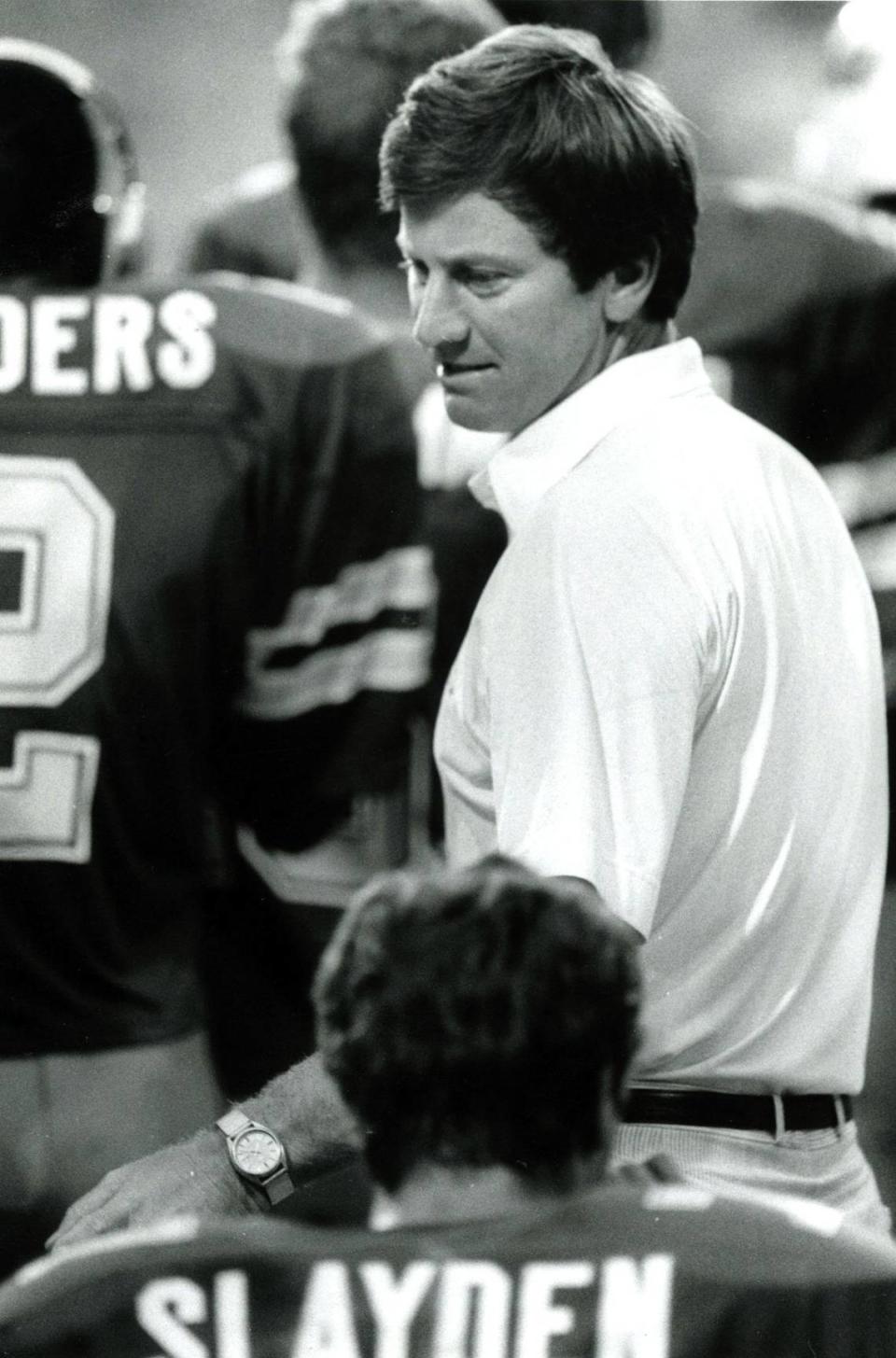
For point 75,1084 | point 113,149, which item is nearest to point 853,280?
point 113,149

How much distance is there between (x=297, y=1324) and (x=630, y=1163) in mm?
309

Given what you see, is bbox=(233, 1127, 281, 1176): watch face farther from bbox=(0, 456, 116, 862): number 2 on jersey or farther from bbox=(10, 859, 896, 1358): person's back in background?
bbox=(0, 456, 116, 862): number 2 on jersey

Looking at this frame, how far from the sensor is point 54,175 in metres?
2.58

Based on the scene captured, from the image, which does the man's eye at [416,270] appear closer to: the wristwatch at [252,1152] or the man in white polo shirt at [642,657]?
the man in white polo shirt at [642,657]

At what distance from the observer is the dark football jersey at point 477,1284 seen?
148 cm

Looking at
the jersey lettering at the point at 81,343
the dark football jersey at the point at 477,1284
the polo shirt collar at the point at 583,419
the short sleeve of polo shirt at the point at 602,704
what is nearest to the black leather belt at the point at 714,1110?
the short sleeve of polo shirt at the point at 602,704

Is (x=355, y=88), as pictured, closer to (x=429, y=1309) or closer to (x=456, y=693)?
(x=456, y=693)

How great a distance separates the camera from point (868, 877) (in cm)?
192

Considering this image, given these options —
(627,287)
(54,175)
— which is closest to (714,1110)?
(627,287)

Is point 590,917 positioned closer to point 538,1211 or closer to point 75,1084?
point 538,1211

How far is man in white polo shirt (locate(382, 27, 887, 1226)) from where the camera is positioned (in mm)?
1704

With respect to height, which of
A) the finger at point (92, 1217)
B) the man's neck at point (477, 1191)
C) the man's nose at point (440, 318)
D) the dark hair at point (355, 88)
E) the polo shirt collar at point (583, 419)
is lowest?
the finger at point (92, 1217)

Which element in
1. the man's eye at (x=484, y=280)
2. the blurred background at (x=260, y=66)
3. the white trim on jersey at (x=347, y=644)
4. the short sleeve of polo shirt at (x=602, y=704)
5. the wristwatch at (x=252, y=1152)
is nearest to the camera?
the short sleeve of polo shirt at (x=602, y=704)

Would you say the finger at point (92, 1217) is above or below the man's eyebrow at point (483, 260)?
below
